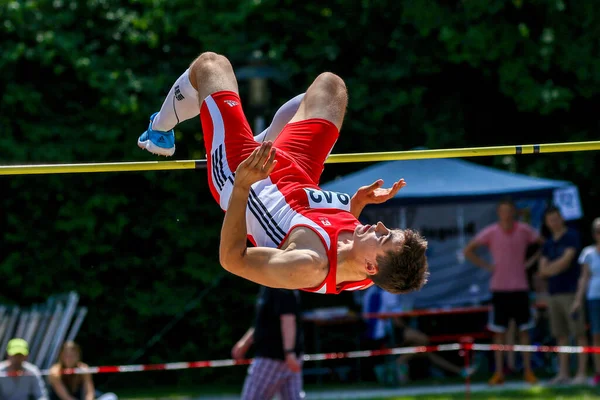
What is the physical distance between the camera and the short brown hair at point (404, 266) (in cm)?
541

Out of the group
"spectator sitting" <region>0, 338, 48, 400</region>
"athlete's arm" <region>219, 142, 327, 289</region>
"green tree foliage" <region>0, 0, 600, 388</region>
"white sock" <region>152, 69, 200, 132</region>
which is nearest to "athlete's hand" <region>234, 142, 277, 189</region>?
"athlete's arm" <region>219, 142, 327, 289</region>

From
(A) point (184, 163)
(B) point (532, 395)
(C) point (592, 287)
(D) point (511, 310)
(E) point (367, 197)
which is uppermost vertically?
(A) point (184, 163)

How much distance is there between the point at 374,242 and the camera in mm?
5426

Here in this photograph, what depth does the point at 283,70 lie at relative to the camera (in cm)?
1217

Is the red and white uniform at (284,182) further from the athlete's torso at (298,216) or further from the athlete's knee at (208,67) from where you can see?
the athlete's knee at (208,67)

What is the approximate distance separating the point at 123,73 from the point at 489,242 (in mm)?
4371

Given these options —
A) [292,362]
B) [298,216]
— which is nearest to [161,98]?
[292,362]

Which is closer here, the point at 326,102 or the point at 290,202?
the point at 290,202

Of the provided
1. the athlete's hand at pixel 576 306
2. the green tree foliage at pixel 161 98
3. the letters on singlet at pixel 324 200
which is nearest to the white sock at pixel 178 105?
the letters on singlet at pixel 324 200

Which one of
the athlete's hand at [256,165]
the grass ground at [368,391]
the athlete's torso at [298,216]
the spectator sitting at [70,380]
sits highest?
the athlete's hand at [256,165]

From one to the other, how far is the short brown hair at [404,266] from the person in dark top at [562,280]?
5.39 meters

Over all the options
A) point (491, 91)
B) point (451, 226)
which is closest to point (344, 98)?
point (451, 226)

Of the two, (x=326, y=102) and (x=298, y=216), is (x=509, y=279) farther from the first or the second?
(x=298, y=216)

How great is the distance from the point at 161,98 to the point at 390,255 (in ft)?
23.3
